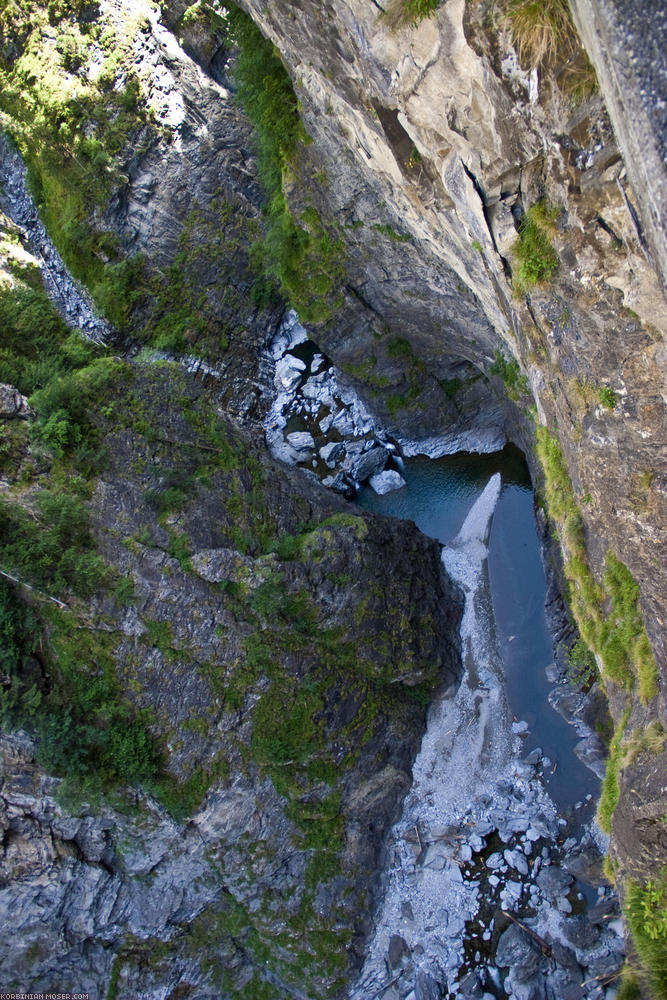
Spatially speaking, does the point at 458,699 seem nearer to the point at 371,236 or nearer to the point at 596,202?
the point at 371,236

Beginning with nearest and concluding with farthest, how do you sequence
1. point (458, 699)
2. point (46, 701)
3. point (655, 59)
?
point (655, 59) < point (46, 701) < point (458, 699)

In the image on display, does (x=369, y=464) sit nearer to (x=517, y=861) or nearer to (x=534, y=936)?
(x=517, y=861)

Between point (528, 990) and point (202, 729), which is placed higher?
point (202, 729)

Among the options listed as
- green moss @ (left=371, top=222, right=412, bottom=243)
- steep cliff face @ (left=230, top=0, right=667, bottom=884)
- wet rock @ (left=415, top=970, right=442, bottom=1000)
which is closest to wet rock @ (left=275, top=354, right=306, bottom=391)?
green moss @ (left=371, top=222, right=412, bottom=243)

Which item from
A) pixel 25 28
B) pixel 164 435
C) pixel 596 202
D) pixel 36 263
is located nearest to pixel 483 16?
pixel 596 202

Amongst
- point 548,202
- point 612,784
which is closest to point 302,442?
point 612,784

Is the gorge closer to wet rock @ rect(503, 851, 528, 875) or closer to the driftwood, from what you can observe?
the driftwood
